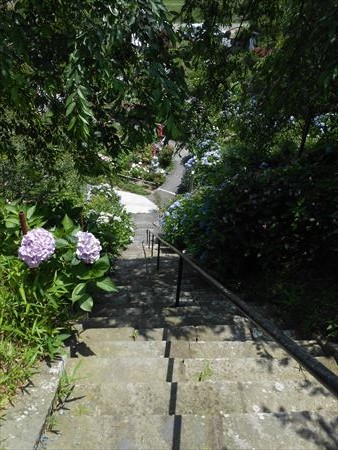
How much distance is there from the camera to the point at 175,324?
3701 mm

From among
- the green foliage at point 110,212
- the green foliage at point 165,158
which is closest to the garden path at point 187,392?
the green foliage at point 110,212

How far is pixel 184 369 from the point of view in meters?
2.56

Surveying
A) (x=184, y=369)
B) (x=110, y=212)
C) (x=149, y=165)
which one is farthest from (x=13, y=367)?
(x=149, y=165)

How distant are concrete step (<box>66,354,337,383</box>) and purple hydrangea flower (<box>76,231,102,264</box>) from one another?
1.96 ft

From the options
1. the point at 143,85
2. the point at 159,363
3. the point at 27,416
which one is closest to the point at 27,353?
the point at 27,416

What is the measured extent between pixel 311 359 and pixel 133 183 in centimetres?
1745

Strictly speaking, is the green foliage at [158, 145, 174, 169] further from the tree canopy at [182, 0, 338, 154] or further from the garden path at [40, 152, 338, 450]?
the garden path at [40, 152, 338, 450]

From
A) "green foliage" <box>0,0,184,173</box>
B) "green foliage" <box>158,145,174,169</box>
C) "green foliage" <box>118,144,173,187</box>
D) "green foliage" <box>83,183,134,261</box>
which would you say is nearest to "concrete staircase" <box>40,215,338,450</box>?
"green foliage" <box>0,0,184,173</box>

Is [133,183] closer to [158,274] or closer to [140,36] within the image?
[158,274]

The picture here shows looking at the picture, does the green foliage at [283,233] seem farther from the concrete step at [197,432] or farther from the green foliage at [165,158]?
the green foliage at [165,158]

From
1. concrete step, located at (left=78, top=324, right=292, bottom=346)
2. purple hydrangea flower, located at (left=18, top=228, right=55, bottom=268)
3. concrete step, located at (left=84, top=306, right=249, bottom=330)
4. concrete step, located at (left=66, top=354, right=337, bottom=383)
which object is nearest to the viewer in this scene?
purple hydrangea flower, located at (left=18, top=228, right=55, bottom=268)

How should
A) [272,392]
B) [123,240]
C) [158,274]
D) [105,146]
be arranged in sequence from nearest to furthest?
[272,392] < [105,146] < [158,274] < [123,240]

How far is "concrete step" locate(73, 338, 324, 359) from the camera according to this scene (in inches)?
112

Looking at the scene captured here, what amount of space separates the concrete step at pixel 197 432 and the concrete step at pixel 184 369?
45 cm
